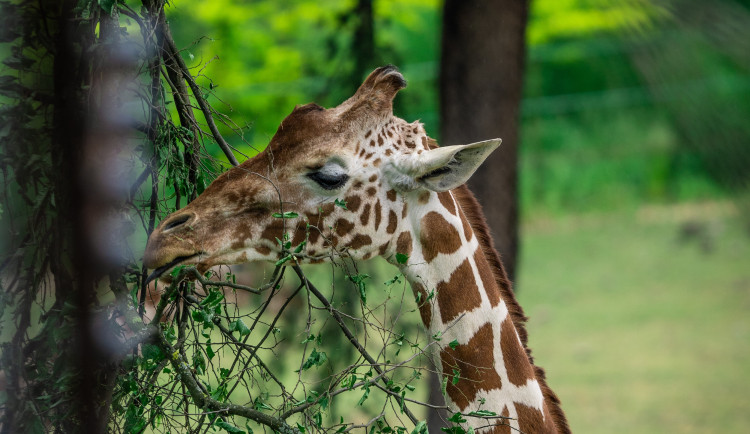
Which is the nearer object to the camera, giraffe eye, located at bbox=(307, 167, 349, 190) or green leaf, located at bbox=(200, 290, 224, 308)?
green leaf, located at bbox=(200, 290, 224, 308)

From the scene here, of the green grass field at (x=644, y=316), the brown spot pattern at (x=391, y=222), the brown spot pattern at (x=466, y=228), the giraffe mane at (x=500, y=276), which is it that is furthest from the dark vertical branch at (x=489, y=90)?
the green grass field at (x=644, y=316)

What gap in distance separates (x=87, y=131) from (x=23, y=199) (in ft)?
1.05

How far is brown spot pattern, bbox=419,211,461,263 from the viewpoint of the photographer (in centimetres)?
310

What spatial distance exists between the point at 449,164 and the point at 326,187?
16.5 inches

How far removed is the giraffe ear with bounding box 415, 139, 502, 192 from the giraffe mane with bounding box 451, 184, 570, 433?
384mm

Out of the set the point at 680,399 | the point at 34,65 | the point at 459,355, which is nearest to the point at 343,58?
the point at 459,355

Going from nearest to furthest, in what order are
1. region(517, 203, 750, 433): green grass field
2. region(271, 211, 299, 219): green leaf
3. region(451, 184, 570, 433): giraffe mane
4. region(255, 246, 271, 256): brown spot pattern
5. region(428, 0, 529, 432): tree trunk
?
region(271, 211, 299, 219): green leaf
region(255, 246, 271, 256): brown spot pattern
region(451, 184, 570, 433): giraffe mane
region(428, 0, 529, 432): tree trunk
region(517, 203, 750, 433): green grass field

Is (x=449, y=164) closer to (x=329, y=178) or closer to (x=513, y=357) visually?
(x=329, y=178)

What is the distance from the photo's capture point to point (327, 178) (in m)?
3.02

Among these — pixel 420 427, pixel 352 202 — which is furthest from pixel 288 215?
pixel 420 427

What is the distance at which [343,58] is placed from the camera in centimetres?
629

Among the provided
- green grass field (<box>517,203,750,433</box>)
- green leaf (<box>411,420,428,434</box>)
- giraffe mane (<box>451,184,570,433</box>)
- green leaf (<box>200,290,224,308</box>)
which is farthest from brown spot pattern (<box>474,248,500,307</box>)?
green grass field (<box>517,203,750,433</box>)

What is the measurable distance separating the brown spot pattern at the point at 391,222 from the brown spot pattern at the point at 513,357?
21.4 inches

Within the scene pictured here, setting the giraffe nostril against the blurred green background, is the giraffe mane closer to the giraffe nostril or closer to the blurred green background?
the blurred green background
